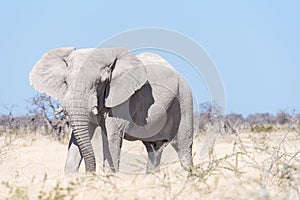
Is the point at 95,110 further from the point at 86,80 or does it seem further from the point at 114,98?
the point at 114,98

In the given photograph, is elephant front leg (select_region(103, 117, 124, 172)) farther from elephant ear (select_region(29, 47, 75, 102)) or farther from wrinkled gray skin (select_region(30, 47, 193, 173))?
elephant ear (select_region(29, 47, 75, 102))

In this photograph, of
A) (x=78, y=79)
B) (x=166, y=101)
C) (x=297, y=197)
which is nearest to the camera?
(x=297, y=197)

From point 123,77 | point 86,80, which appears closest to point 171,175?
point 86,80

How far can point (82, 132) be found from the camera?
7383 mm

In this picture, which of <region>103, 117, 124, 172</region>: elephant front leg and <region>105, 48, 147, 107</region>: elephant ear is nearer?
<region>103, 117, 124, 172</region>: elephant front leg

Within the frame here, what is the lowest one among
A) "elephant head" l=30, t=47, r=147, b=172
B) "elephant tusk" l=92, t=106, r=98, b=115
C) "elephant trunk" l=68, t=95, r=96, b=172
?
"elephant trunk" l=68, t=95, r=96, b=172

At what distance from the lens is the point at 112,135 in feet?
26.4


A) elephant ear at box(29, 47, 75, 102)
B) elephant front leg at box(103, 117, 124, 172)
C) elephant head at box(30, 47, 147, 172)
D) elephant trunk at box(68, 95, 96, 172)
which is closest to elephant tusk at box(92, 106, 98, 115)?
elephant head at box(30, 47, 147, 172)

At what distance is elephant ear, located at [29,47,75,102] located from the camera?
8.23m

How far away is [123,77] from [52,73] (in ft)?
2.80

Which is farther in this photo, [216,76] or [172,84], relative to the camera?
[216,76]

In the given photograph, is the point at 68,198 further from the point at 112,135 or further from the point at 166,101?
the point at 166,101

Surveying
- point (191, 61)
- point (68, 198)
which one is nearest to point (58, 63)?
point (191, 61)

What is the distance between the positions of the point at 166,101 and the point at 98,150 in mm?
1273
